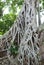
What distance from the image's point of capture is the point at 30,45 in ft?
11.7

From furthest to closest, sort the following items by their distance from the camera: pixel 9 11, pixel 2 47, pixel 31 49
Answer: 1. pixel 9 11
2. pixel 2 47
3. pixel 31 49

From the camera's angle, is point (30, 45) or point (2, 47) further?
point (2, 47)

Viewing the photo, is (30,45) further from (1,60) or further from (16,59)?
(1,60)

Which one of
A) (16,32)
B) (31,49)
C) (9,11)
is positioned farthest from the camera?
(9,11)

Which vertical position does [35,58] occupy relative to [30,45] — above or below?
below

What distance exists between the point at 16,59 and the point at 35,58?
14.4 inches

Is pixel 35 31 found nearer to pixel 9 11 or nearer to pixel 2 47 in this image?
pixel 2 47

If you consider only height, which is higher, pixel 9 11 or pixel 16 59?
pixel 9 11

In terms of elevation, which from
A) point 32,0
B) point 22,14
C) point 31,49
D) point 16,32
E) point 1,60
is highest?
point 32,0

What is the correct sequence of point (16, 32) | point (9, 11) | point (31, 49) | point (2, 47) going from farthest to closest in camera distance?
point (9, 11) → point (2, 47) → point (16, 32) → point (31, 49)

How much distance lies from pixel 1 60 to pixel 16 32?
2.11ft

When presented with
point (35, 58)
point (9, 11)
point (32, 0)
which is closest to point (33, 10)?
point (32, 0)

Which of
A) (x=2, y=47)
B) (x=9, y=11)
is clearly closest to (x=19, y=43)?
(x=2, y=47)

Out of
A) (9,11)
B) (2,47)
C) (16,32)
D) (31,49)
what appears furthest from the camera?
(9,11)
